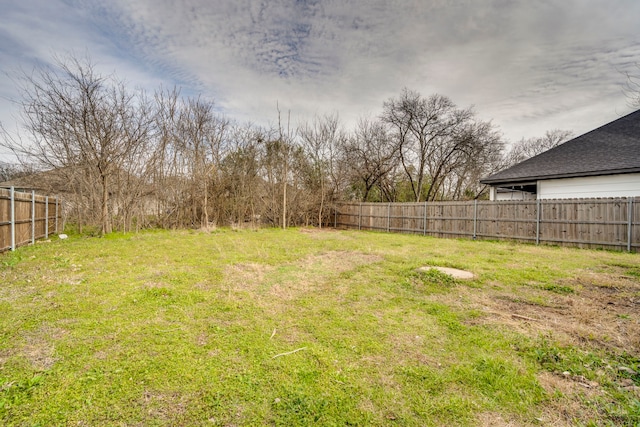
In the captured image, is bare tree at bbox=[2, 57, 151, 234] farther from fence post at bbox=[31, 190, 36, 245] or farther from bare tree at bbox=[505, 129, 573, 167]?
bare tree at bbox=[505, 129, 573, 167]

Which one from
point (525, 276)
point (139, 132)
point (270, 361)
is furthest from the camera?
point (139, 132)

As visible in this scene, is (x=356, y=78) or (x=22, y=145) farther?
(x=356, y=78)

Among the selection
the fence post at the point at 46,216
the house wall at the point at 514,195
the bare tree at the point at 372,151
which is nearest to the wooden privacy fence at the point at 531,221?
the house wall at the point at 514,195

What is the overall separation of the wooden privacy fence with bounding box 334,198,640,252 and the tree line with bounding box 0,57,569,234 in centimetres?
517

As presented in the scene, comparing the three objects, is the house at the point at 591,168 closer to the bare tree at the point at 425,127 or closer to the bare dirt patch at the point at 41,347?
the bare tree at the point at 425,127

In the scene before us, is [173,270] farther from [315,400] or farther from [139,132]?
[139,132]

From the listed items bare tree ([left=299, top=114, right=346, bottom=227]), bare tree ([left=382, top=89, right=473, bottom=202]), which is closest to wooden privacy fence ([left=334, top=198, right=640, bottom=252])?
bare tree ([left=299, top=114, right=346, bottom=227])

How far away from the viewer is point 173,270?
455cm

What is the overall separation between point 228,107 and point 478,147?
1577 cm

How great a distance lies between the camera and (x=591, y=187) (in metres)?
8.70

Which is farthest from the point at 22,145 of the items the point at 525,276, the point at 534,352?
the point at 525,276

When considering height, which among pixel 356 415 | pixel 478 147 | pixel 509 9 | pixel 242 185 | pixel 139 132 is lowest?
pixel 356 415

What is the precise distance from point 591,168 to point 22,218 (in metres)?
16.9

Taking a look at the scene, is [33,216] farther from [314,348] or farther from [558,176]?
[558,176]
